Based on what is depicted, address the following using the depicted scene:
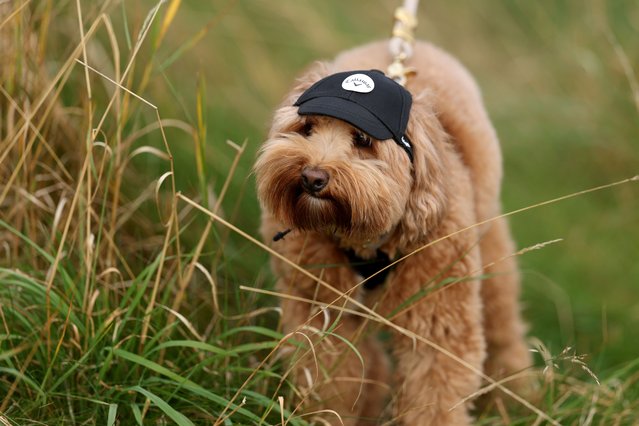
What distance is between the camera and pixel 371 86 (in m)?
2.70

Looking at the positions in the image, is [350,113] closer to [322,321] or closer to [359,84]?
[359,84]

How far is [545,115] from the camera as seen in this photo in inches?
225

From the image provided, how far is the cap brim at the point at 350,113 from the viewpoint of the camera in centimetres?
265

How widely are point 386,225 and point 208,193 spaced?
3.43ft

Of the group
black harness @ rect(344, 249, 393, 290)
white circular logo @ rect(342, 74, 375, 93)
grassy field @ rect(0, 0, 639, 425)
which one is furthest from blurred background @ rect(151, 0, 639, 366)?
white circular logo @ rect(342, 74, 375, 93)

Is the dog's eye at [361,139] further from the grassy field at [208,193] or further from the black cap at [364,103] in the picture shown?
the grassy field at [208,193]

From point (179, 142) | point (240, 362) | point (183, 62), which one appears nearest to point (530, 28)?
point (183, 62)

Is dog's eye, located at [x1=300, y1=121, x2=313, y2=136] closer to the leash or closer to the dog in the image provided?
the dog

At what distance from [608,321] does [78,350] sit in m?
2.84

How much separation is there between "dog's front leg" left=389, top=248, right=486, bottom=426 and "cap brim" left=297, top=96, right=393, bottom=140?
23.8 inches

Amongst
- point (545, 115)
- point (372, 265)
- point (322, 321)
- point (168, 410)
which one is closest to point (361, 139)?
point (372, 265)

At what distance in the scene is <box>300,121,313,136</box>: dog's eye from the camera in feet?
9.34

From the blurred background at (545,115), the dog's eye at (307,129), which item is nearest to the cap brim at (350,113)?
the dog's eye at (307,129)

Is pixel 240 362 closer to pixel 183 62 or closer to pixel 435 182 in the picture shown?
pixel 435 182
